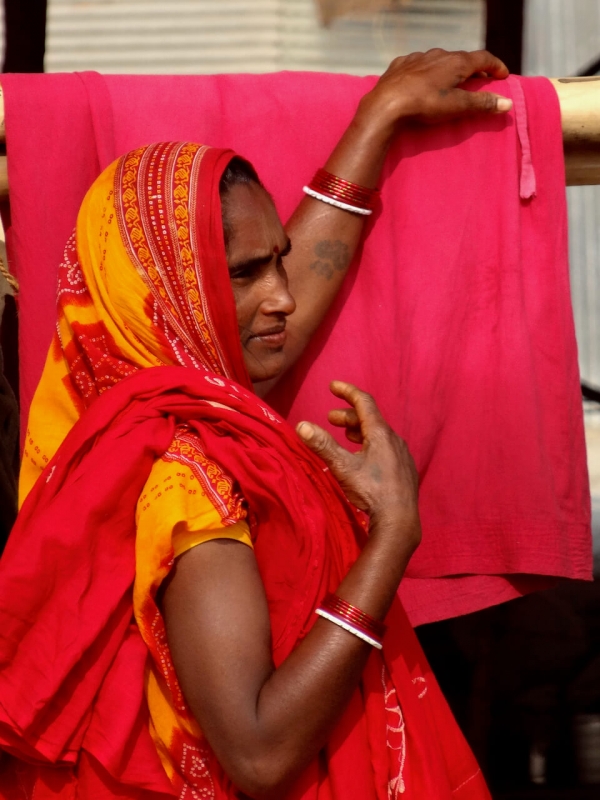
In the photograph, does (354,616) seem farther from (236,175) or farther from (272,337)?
(236,175)

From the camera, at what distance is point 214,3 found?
3029 millimetres

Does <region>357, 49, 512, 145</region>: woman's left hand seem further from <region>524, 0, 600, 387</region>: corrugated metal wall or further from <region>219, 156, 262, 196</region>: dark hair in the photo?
<region>524, 0, 600, 387</region>: corrugated metal wall

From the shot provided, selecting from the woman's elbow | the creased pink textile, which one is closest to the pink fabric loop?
the creased pink textile

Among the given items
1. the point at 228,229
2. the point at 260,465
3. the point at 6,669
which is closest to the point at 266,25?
Answer: the point at 228,229

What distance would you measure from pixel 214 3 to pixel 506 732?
7.16ft

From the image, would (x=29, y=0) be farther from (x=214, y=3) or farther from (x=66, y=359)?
(x=66, y=359)

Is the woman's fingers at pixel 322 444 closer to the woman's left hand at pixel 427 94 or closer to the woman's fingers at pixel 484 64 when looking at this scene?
the woman's left hand at pixel 427 94

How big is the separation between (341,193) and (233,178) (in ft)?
0.78

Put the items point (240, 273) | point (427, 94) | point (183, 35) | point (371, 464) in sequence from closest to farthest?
point (371, 464) → point (240, 273) → point (427, 94) → point (183, 35)

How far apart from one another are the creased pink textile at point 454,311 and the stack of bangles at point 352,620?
17.7 inches

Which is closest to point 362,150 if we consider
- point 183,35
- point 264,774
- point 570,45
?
point 264,774

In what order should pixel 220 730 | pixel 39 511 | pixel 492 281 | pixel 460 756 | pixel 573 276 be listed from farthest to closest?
1. pixel 573 276
2. pixel 492 281
3. pixel 460 756
4. pixel 39 511
5. pixel 220 730

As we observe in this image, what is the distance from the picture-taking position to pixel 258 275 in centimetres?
161

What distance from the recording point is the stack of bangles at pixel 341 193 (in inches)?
70.2
